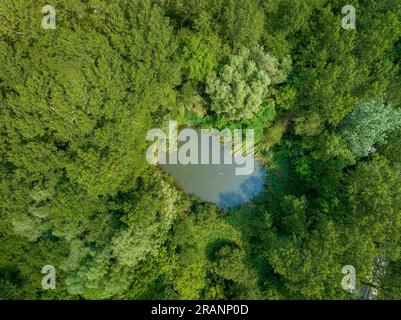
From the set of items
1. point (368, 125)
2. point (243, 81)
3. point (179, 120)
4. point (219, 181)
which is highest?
point (243, 81)

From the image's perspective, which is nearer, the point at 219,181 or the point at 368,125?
the point at 368,125

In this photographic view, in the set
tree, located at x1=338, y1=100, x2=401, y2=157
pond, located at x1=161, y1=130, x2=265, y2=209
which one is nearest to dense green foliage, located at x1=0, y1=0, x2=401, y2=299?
tree, located at x1=338, y1=100, x2=401, y2=157

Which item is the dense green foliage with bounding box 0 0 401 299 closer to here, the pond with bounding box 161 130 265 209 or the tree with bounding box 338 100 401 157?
the tree with bounding box 338 100 401 157

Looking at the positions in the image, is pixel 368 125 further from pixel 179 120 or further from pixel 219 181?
pixel 179 120

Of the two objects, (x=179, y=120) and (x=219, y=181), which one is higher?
(x=179, y=120)

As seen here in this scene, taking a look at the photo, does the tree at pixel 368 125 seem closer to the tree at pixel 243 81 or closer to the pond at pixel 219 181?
the tree at pixel 243 81

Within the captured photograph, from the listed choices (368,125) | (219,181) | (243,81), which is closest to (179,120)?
(219,181)
